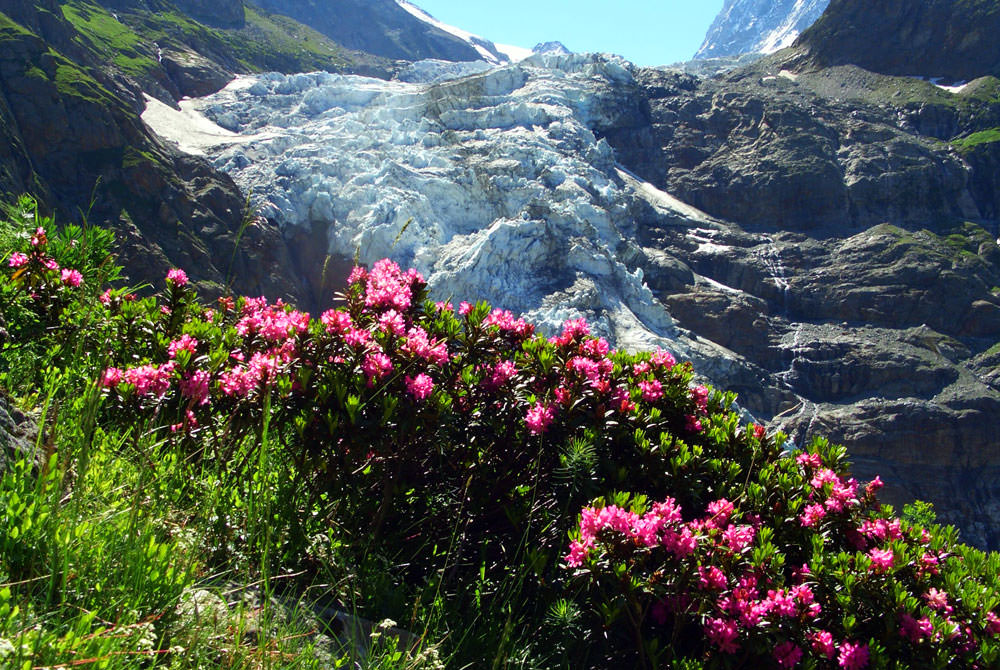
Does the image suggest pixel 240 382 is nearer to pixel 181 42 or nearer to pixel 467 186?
pixel 467 186

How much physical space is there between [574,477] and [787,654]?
0.91m

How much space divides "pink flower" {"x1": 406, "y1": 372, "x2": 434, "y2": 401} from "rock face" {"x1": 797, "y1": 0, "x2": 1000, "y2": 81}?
112658mm

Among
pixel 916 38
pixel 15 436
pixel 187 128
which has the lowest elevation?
pixel 187 128

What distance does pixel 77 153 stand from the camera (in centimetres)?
4266

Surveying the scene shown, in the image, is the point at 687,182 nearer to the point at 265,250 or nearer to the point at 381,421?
the point at 265,250

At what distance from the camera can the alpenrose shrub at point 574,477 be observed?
2096 millimetres

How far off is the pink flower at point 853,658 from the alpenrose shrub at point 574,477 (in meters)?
0.01

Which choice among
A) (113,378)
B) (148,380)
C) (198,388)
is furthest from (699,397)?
(113,378)

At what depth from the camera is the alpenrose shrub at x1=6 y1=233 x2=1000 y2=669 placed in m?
2.10

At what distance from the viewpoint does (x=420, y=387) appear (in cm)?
252

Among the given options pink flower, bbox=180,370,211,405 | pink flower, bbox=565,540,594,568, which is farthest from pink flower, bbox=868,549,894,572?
pink flower, bbox=180,370,211,405

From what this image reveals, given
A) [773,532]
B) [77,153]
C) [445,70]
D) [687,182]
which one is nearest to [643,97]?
[687,182]

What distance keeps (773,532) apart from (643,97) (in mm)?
82909

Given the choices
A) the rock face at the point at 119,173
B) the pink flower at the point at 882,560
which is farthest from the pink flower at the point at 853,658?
the rock face at the point at 119,173
